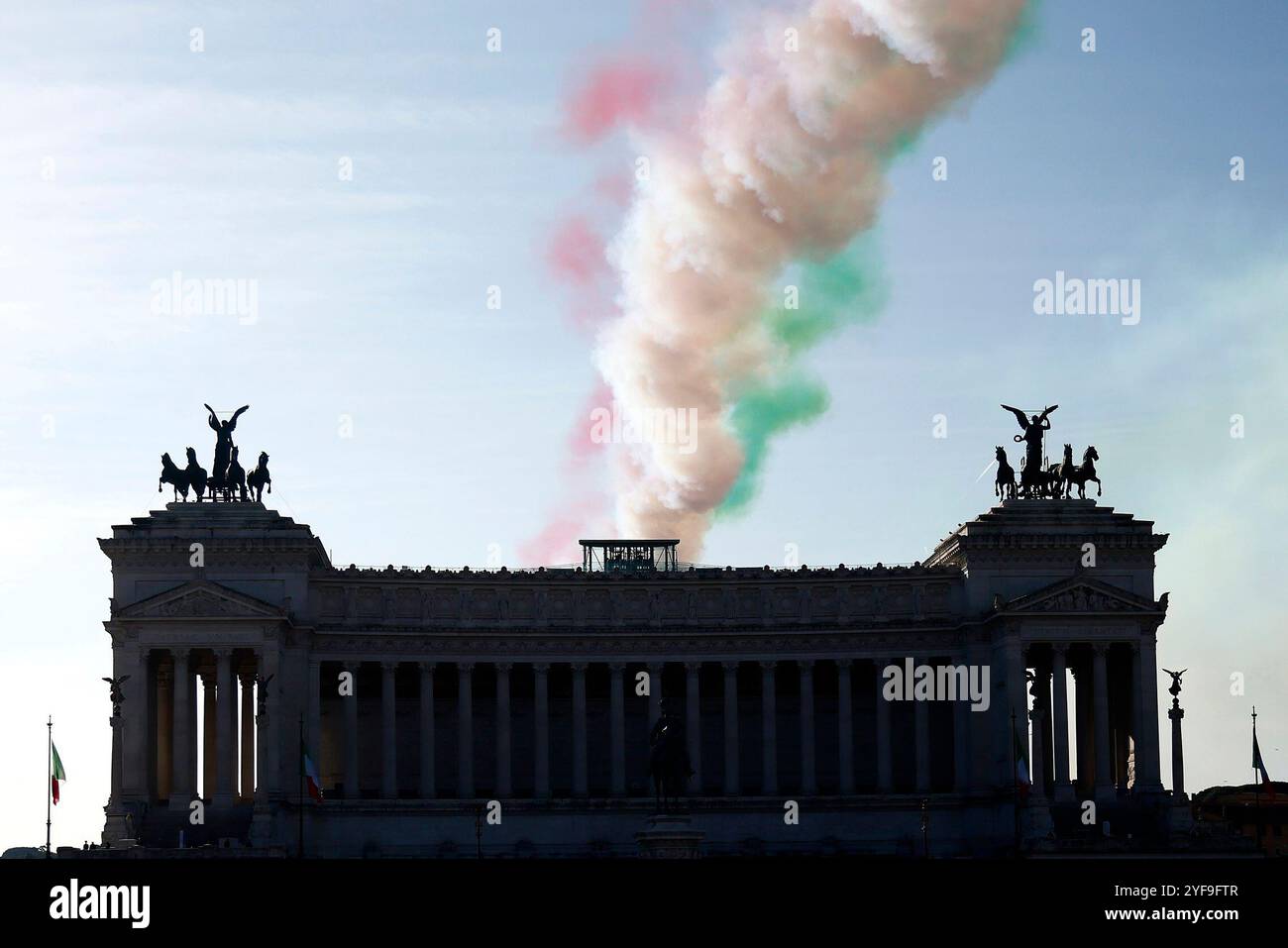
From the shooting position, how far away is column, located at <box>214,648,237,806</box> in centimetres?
18050

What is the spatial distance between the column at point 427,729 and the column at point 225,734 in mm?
12783

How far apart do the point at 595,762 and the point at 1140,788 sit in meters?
36.7

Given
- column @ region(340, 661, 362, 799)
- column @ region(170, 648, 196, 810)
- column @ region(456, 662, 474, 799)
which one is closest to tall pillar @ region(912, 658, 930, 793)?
column @ region(456, 662, 474, 799)

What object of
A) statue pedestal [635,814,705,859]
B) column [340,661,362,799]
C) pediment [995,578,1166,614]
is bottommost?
statue pedestal [635,814,705,859]

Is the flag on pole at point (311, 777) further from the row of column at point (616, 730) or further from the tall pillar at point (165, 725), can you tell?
the tall pillar at point (165, 725)

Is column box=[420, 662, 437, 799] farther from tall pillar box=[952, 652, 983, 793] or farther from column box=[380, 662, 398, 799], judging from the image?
tall pillar box=[952, 652, 983, 793]

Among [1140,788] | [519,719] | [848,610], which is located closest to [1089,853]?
[1140,788]

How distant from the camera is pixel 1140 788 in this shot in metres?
185

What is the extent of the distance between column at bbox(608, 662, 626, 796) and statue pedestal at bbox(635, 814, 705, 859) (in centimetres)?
2382

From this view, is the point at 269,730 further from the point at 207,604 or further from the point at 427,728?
the point at 427,728
